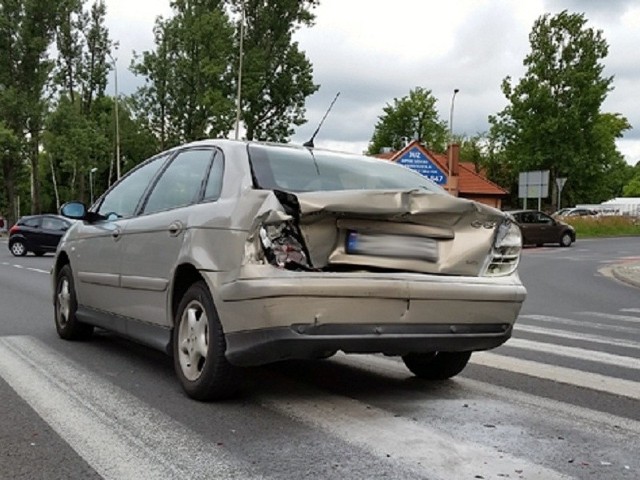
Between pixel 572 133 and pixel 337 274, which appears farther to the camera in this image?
pixel 572 133

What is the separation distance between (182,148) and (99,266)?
1.32 meters

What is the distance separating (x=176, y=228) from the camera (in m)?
5.16

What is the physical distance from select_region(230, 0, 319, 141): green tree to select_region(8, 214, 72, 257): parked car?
21352 mm

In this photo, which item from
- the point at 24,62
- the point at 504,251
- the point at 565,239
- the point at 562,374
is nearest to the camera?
the point at 504,251

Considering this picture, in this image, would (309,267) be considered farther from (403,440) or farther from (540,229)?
(540,229)

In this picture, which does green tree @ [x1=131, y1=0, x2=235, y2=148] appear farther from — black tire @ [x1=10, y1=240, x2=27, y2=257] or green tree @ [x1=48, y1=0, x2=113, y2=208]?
black tire @ [x1=10, y1=240, x2=27, y2=257]

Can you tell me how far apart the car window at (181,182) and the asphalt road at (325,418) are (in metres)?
1.24

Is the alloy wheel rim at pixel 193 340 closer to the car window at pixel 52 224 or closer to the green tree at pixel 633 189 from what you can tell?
the car window at pixel 52 224

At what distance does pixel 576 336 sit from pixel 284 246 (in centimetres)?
491

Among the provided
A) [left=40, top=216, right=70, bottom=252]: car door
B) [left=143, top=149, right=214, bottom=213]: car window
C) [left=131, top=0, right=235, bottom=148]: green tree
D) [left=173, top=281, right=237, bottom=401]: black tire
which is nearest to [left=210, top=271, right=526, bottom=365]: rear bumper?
[left=173, top=281, right=237, bottom=401]: black tire

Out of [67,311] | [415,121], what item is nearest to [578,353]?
[67,311]

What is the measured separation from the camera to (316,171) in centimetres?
525

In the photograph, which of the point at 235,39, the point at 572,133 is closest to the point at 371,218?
the point at 235,39

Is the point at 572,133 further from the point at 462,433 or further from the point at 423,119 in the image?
the point at 462,433
